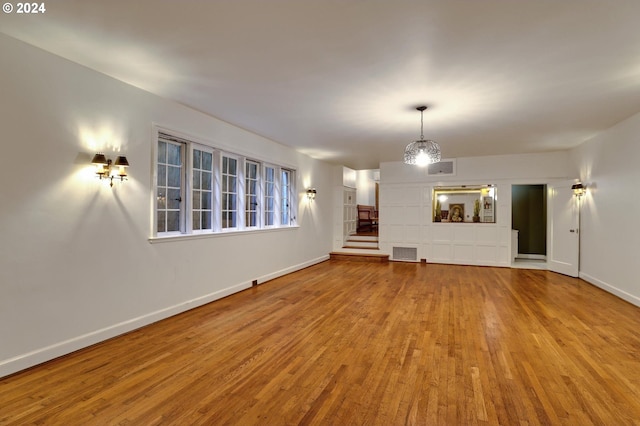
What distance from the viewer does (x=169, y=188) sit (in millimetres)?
4258

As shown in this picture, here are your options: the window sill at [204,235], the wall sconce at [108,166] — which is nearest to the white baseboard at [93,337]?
the window sill at [204,235]

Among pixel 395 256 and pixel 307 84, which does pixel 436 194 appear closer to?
pixel 395 256

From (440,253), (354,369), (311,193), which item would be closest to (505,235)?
(440,253)

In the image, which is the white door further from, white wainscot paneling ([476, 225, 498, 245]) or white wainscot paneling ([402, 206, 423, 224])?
white wainscot paneling ([402, 206, 423, 224])

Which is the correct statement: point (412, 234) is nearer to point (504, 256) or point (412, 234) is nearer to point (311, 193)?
point (504, 256)

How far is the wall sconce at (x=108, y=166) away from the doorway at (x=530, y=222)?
9.35m

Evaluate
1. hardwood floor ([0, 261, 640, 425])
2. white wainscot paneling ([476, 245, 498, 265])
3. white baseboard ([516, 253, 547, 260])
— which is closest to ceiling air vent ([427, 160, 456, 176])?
white wainscot paneling ([476, 245, 498, 265])

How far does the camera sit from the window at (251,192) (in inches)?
230

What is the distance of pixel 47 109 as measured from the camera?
2.84 metres

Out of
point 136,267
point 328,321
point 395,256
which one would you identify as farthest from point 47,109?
point 395,256

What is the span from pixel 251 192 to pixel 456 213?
17.6 ft

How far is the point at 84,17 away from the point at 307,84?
197 centimetres

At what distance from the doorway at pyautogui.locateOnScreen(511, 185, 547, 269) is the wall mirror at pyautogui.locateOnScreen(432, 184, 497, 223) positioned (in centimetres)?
165

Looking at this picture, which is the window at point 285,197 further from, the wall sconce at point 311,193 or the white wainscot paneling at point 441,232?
the white wainscot paneling at point 441,232
